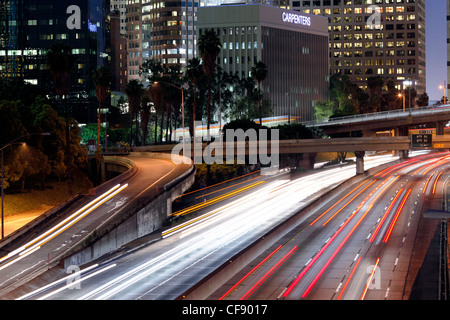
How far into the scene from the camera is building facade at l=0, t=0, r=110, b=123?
608ft

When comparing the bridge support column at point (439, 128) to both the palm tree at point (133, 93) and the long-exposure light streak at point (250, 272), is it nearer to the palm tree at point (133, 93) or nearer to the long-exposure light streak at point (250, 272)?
the palm tree at point (133, 93)

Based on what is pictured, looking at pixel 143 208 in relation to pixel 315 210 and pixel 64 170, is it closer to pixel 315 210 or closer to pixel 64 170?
pixel 315 210

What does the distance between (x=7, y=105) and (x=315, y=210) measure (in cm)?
3536

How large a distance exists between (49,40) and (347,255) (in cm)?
16145

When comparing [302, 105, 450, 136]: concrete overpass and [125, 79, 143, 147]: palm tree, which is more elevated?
[125, 79, 143, 147]: palm tree

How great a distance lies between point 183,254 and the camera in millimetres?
44281

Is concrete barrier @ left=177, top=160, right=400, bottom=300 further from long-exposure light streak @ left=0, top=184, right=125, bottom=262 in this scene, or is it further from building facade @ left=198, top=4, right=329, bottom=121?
building facade @ left=198, top=4, right=329, bottom=121

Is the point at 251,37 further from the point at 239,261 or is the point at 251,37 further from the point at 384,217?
the point at 239,261

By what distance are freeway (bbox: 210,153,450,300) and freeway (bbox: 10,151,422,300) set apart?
326cm

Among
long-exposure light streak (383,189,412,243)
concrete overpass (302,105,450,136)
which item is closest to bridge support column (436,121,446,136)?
concrete overpass (302,105,450,136)

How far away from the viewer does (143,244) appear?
48.0 meters

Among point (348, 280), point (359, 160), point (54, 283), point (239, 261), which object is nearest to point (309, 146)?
point (359, 160)
